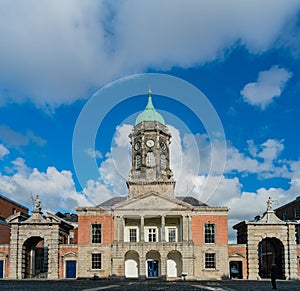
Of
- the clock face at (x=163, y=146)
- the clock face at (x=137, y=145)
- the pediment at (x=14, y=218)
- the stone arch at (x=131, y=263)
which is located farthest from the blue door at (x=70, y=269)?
the clock face at (x=163, y=146)

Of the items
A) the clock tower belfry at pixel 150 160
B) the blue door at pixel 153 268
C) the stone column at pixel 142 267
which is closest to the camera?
the stone column at pixel 142 267

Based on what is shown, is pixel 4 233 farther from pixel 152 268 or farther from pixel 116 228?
pixel 152 268

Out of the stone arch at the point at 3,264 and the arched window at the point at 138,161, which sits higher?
the arched window at the point at 138,161

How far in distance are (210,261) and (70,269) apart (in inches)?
705

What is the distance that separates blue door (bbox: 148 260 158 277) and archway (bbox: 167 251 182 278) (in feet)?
7.43

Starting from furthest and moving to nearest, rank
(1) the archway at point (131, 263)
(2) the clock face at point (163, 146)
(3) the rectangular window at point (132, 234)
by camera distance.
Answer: (2) the clock face at point (163, 146) < (3) the rectangular window at point (132, 234) < (1) the archway at point (131, 263)

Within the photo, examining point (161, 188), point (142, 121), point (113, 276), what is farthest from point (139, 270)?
point (142, 121)

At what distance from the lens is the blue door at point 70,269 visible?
5765 centimetres

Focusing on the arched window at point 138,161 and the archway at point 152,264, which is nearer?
the archway at point 152,264

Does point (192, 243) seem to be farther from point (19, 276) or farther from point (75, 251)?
point (19, 276)

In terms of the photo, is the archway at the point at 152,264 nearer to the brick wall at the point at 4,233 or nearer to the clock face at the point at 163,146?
the clock face at the point at 163,146

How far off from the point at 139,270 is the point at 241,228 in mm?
15264

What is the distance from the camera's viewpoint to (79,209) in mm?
58781

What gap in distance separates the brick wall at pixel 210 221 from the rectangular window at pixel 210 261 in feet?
6.14
